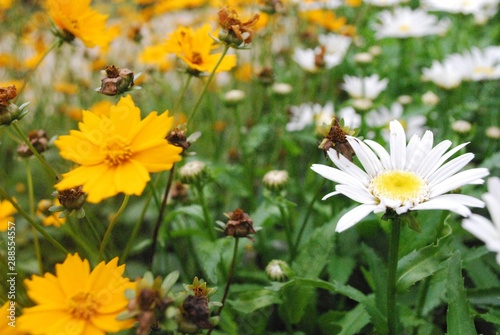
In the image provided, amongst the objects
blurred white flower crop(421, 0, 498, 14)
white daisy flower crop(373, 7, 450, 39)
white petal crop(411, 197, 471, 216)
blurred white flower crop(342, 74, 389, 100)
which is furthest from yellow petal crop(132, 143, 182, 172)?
blurred white flower crop(421, 0, 498, 14)

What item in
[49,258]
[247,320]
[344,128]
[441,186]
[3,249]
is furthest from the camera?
[49,258]

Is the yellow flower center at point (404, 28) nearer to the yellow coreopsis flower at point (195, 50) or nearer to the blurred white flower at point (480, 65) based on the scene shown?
the blurred white flower at point (480, 65)

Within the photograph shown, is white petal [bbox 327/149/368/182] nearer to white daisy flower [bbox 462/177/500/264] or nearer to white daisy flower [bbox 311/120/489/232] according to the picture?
white daisy flower [bbox 311/120/489/232]

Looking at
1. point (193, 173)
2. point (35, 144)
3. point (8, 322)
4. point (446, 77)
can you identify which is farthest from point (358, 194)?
point (446, 77)

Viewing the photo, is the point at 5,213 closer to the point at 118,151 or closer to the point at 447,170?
the point at 118,151

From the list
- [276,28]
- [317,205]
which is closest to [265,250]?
[317,205]

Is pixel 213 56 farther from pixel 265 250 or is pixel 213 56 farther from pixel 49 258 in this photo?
pixel 49 258
